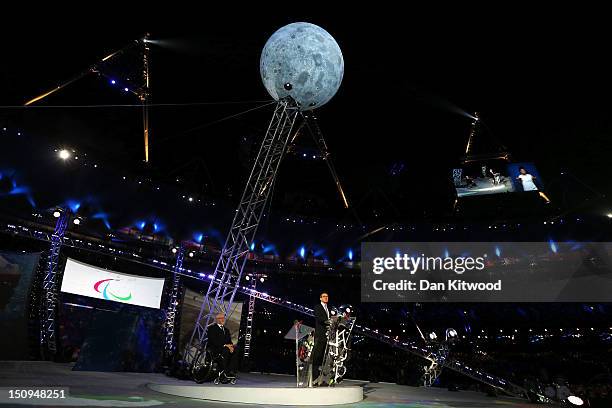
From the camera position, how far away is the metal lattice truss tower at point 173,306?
49.4 ft

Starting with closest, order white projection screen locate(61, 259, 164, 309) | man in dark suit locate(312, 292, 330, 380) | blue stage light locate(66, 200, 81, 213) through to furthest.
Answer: man in dark suit locate(312, 292, 330, 380), white projection screen locate(61, 259, 164, 309), blue stage light locate(66, 200, 81, 213)

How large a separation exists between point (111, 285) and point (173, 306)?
2.04m

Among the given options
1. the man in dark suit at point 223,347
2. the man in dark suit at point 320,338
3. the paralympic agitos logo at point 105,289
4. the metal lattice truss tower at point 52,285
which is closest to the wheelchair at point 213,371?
the man in dark suit at point 223,347

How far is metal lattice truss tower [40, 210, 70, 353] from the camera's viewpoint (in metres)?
13.3

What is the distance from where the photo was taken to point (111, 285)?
48.6 feet

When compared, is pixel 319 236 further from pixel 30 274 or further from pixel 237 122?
pixel 30 274

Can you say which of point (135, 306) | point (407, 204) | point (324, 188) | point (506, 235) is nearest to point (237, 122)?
point (324, 188)

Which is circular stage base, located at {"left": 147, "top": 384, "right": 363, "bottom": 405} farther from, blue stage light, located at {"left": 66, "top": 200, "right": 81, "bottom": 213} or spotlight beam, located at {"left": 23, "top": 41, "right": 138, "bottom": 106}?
blue stage light, located at {"left": 66, "top": 200, "right": 81, "bottom": 213}

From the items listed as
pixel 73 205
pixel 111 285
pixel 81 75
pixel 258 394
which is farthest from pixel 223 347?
pixel 73 205

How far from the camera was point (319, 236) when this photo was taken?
20.6m

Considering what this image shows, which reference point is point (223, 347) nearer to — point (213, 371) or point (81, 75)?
point (213, 371)

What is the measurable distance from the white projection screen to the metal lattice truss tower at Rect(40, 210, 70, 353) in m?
0.43

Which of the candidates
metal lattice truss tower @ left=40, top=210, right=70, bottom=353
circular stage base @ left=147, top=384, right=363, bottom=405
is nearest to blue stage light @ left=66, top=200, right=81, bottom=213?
metal lattice truss tower @ left=40, top=210, right=70, bottom=353

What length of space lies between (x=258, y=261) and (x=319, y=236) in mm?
3285
